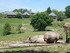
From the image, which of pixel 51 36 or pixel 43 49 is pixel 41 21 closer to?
pixel 51 36

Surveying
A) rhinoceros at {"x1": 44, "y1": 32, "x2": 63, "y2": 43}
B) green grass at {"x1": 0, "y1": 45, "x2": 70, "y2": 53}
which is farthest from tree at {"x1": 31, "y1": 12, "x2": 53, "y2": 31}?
green grass at {"x1": 0, "y1": 45, "x2": 70, "y2": 53}

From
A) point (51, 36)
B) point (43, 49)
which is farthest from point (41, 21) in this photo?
point (43, 49)

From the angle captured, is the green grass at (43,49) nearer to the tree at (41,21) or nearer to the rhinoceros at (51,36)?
the rhinoceros at (51,36)

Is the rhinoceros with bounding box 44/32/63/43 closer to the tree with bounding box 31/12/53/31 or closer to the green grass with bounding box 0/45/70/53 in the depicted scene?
the green grass with bounding box 0/45/70/53

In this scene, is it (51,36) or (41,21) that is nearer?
(51,36)

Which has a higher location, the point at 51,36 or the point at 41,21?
the point at 51,36

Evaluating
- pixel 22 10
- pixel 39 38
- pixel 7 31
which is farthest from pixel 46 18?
pixel 22 10

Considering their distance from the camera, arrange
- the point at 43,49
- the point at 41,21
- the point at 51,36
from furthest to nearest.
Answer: the point at 41,21, the point at 51,36, the point at 43,49

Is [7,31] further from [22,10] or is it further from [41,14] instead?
[22,10]

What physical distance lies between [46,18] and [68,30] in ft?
199

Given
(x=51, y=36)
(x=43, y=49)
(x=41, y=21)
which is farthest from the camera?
(x=41, y=21)

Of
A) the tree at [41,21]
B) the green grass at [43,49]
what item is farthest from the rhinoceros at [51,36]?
the tree at [41,21]

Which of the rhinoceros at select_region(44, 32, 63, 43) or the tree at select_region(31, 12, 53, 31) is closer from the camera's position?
the rhinoceros at select_region(44, 32, 63, 43)

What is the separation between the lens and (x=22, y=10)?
19925 centimetres
